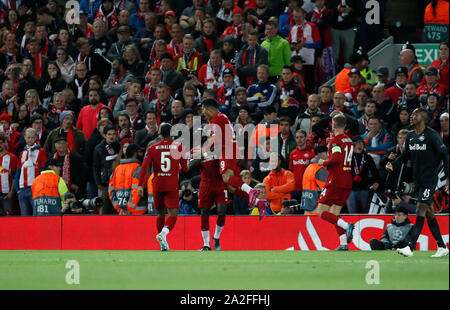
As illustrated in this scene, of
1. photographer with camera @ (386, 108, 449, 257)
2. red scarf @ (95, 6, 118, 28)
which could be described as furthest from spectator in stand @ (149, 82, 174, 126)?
photographer with camera @ (386, 108, 449, 257)

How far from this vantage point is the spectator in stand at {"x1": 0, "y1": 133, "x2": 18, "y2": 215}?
18589mm

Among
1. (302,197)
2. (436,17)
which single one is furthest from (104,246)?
(436,17)

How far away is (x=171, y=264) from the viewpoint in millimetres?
11477

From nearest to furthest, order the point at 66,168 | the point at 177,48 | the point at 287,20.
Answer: the point at 66,168 → the point at 177,48 → the point at 287,20

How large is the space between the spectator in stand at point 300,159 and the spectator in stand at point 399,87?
2.06m

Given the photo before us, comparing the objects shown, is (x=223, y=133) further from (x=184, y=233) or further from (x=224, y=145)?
(x=184, y=233)

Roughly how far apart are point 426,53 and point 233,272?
1102cm

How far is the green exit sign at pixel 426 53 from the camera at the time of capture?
19859mm

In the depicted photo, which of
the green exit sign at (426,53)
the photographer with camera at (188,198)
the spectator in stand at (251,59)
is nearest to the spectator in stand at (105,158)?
the photographer with camera at (188,198)

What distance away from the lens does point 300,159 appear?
54.7 ft

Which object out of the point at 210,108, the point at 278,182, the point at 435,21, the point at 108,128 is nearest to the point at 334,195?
the point at 210,108
